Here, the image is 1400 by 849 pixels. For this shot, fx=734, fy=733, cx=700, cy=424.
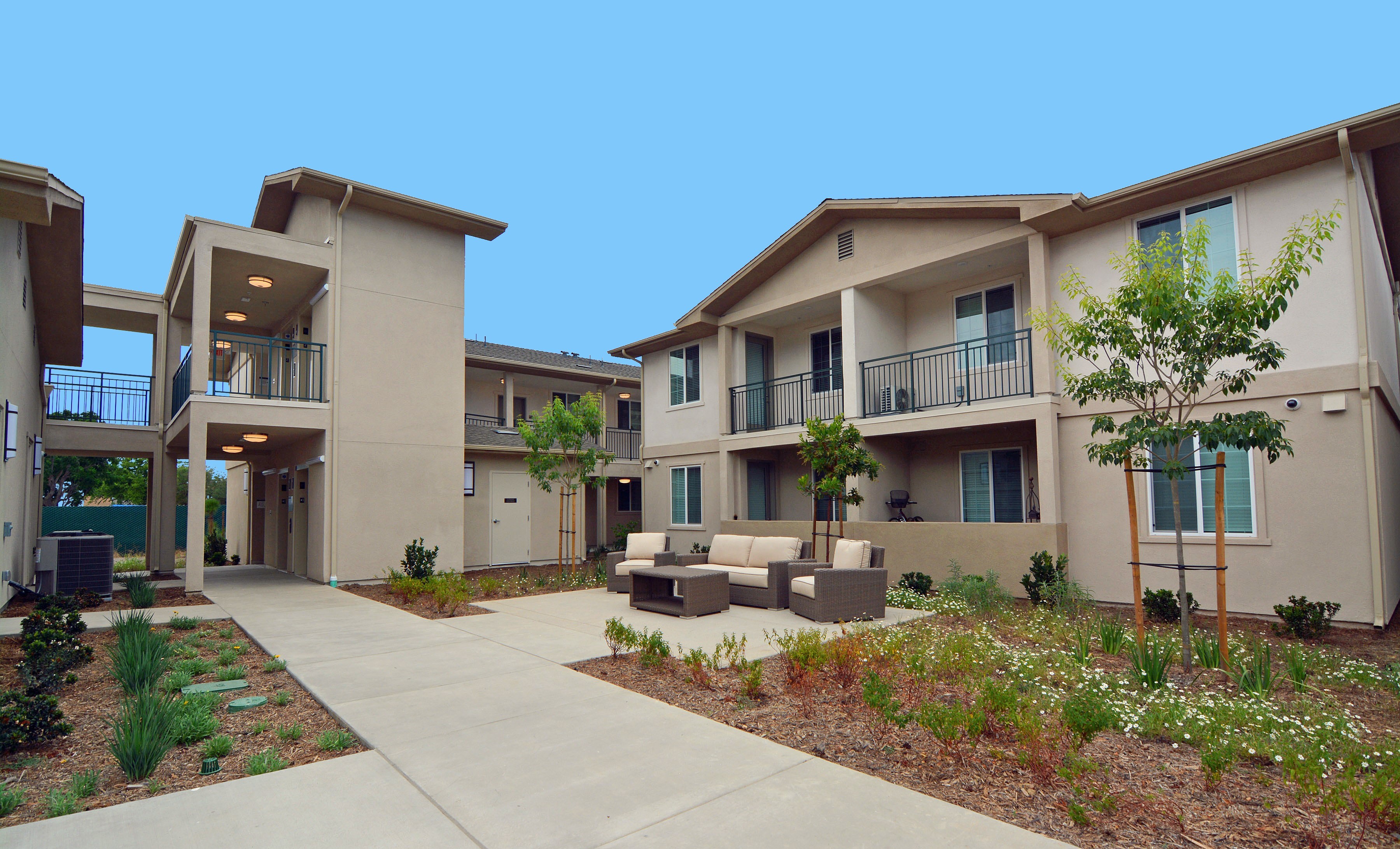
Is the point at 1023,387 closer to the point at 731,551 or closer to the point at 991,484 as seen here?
the point at 991,484

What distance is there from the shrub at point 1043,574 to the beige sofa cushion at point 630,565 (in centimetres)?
527

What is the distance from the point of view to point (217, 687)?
573cm

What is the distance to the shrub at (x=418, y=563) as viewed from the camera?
A: 12.5 metres

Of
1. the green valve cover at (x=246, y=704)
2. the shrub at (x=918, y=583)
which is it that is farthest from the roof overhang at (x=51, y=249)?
the shrub at (x=918, y=583)

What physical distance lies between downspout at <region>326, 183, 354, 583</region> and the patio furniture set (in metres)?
4.91

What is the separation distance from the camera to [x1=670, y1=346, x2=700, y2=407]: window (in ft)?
55.1

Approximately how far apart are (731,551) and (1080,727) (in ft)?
23.0

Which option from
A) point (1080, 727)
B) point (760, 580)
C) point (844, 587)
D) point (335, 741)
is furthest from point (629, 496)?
point (1080, 727)

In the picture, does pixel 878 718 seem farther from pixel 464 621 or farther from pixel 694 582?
pixel 464 621

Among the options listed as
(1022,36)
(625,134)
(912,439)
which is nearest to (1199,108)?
(1022,36)

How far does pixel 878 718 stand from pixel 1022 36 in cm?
8769

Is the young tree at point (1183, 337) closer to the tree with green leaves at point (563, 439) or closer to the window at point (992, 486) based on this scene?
the window at point (992, 486)

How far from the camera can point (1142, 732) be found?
453 cm

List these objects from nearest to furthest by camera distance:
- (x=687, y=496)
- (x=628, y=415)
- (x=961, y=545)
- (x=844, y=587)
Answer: (x=844, y=587) < (x=961, y=545) < (x=687, y=496) < (x=628, y=415)
